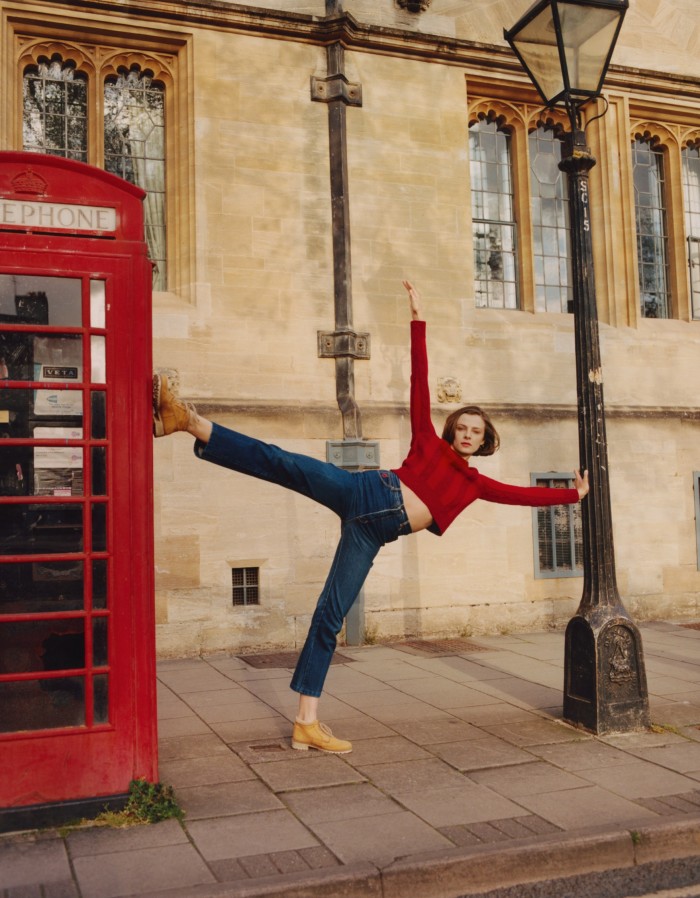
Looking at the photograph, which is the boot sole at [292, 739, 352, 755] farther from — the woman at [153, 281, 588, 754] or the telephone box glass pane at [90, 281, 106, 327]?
the telephone box glass pane at [90, 281, 106, 327]

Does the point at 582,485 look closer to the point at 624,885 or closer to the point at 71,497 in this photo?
the point at 624,885

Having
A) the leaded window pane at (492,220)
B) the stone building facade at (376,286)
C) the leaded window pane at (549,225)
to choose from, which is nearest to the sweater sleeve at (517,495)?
the stone building facade at (376,286)

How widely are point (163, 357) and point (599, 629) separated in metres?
4.89

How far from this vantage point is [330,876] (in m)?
3.59

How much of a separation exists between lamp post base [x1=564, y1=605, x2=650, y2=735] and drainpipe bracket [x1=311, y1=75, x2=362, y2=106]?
5.99 m

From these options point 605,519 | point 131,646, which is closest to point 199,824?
point 131,646

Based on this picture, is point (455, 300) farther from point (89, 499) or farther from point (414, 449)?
point (89, 499)

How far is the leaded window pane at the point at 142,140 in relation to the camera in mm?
9211

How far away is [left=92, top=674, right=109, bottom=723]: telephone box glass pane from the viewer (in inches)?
172

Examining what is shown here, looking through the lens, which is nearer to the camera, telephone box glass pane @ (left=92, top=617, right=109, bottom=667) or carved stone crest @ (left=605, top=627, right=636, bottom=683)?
telephone box glass pane @ (left=92, top=617, right=109, bottom=667)

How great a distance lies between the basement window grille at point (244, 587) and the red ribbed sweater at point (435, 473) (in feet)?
12.6

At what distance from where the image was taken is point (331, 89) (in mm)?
9414

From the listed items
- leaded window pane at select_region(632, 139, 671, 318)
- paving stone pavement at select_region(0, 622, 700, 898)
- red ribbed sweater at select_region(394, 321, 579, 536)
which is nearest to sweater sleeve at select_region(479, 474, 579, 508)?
red ribbed sweater at select_region(394, 321, 579, 536)

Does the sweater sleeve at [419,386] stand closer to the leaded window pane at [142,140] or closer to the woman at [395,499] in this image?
the woman at [395,499]
